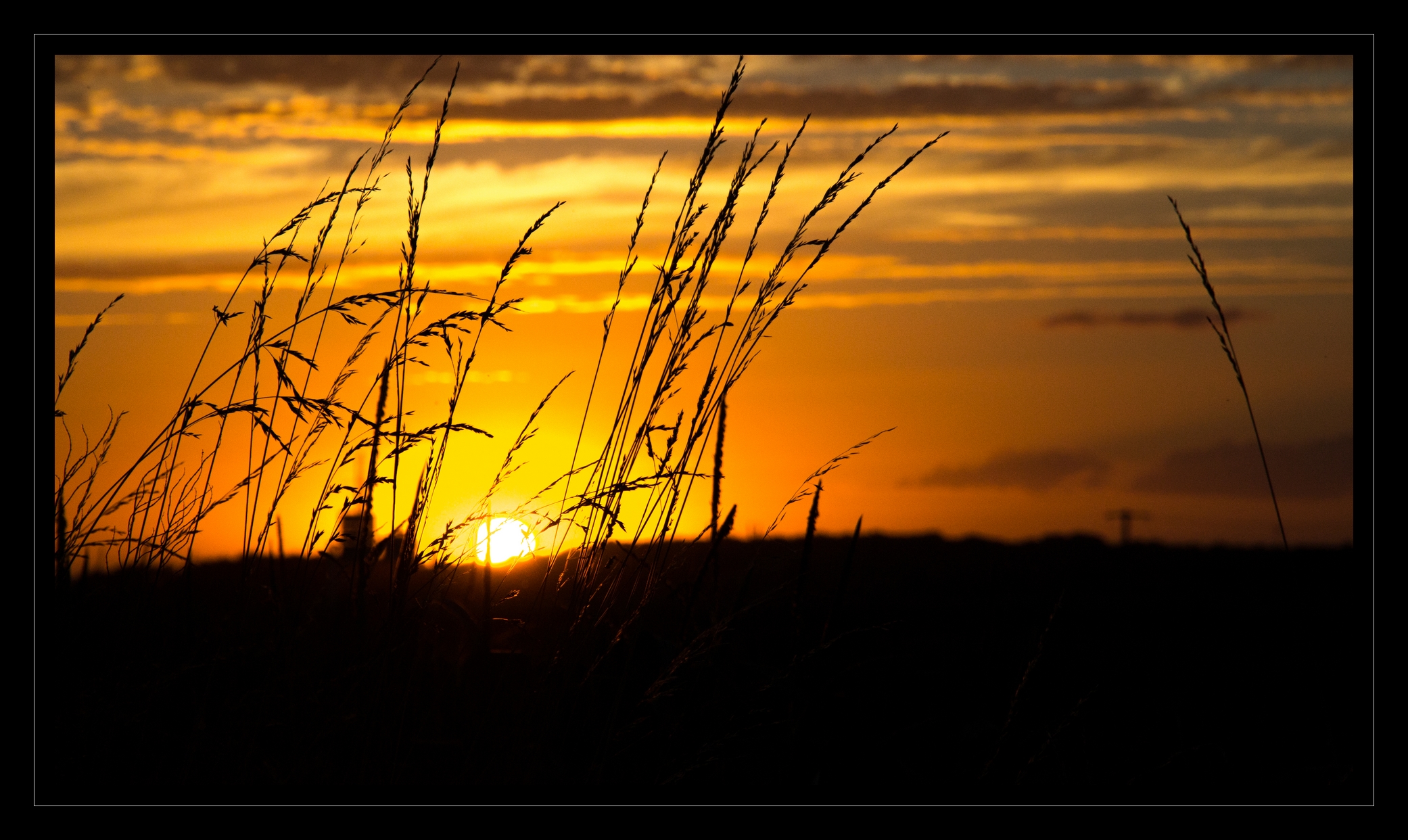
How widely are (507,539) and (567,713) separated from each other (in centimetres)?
36

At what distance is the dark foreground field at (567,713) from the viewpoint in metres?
1.71

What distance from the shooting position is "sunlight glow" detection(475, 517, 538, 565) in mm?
2028

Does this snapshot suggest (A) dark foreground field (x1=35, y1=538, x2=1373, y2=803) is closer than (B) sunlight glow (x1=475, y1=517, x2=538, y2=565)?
Yes

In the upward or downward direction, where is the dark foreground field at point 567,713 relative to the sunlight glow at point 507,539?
downward

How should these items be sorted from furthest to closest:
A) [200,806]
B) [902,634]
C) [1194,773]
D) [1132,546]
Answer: [1132,546], [902,634], [1194,773], [200,806]

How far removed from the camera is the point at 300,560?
6.59ft

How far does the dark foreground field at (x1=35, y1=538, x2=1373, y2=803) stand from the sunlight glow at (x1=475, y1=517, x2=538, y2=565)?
0.09 m

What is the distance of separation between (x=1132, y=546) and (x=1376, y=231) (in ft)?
25.2

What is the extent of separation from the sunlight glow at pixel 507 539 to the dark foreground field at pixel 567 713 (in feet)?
0.30

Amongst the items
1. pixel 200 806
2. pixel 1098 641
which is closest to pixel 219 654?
pixel 200 806

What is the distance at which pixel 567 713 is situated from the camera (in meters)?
1.99

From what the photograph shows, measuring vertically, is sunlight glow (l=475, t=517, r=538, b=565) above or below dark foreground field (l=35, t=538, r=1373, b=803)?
above
